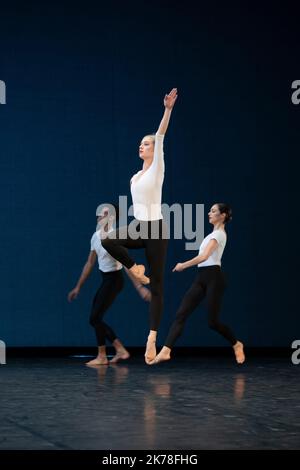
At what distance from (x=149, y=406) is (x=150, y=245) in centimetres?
146

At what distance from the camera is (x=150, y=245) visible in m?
7.12

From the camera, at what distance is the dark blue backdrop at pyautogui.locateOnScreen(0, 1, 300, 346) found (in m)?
10.6

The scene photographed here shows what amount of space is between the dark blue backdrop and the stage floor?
1429mm

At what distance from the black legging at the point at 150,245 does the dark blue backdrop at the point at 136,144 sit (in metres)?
3.43

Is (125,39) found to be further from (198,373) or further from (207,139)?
(198,373)

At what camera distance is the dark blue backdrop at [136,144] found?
34.9 feet

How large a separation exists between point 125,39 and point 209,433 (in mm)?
6679

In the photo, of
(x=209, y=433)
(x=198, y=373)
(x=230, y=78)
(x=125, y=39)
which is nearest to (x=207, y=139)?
(x=230, y=78)
